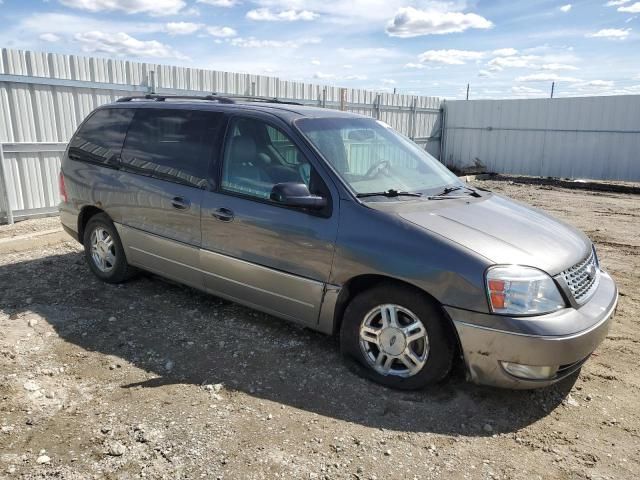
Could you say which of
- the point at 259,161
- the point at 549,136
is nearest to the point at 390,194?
the point at 259,161

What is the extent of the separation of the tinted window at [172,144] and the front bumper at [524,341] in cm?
249

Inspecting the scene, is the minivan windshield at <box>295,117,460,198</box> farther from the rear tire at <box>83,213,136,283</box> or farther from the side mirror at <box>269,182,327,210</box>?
the rear tire at <box>83,213,136,283</box>

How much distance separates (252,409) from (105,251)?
296cm

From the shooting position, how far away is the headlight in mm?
3072

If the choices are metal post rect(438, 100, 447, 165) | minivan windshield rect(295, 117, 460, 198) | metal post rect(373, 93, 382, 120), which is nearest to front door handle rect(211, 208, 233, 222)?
minivan windshield rect(295, 117, 460, 198)

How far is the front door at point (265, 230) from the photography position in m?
3.73

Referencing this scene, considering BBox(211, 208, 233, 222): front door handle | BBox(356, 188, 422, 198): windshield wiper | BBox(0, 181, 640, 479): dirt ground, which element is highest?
BBox(356, 188, 422, 198): windshield wiper

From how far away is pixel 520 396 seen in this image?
3533 mm

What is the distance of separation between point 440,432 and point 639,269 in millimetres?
4991

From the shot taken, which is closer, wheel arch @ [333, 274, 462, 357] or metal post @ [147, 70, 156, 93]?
wheel arch @ [333, 274, 462, 357]

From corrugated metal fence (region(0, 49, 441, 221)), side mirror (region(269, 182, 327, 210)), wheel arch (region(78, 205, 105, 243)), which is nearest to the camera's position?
side mirror (region(269, 182, 327, 210))

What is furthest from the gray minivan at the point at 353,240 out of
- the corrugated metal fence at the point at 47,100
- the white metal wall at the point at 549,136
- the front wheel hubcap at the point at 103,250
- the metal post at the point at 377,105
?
the white metal wall at the point at 549,136

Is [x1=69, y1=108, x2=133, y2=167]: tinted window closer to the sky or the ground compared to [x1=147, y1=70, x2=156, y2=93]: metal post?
closer to the ground

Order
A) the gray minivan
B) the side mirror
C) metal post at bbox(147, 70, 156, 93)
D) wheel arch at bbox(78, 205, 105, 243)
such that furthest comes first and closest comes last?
metal post at bbox(147, 70, 156, 93), wheel arch at bbox(78, 205, 105, 243), the side mirror, the gray minivan
